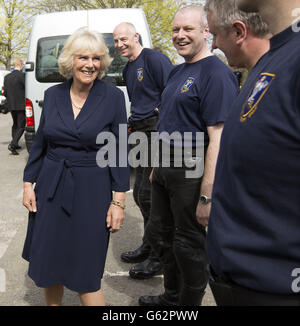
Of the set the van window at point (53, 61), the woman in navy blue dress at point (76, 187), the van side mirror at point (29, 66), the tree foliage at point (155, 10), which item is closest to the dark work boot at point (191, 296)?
the woman in navy blue dress at point (76, 187)

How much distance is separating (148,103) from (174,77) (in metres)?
1.15

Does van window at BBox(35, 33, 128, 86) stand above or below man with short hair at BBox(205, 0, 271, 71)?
below

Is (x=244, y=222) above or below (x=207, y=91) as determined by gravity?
below

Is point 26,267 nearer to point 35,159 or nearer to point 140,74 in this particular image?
point 35,159

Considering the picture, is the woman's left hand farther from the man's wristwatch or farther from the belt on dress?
the man's wristwatch

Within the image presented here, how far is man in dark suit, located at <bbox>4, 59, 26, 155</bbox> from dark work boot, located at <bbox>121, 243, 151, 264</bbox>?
5.84 meters

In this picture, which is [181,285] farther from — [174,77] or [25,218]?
[25,218]

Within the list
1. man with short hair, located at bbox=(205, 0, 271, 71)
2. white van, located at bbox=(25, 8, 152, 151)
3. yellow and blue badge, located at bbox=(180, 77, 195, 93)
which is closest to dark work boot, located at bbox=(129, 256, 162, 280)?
yellow and blue badge, located at bbox=(180, 77, 195, 93)

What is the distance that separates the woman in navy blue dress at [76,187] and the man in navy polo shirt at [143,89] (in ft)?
4.27

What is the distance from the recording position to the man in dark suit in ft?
29.1

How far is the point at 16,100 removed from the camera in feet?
29.1
